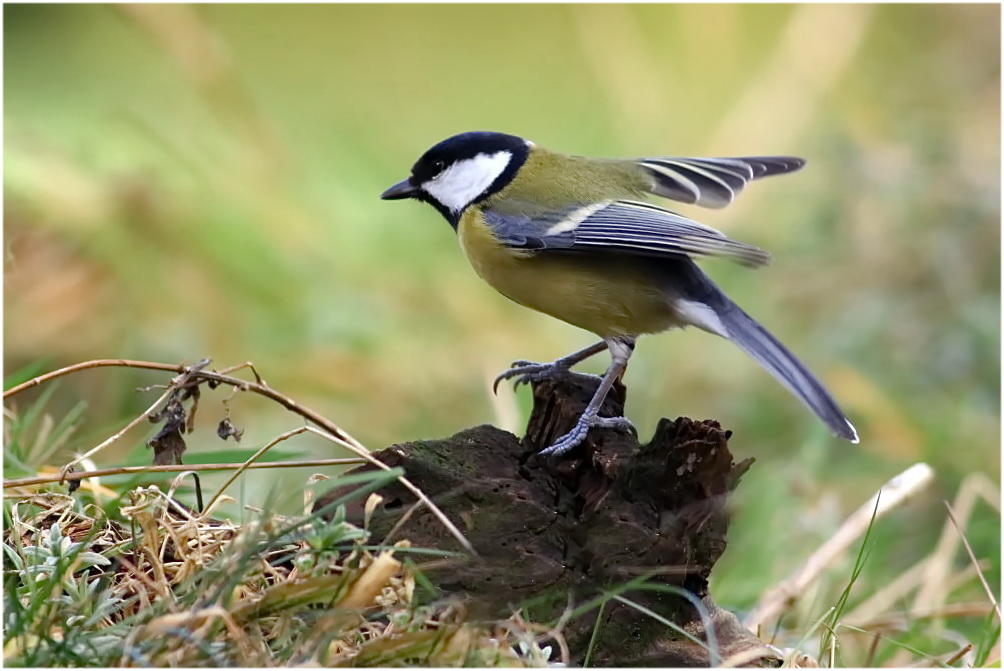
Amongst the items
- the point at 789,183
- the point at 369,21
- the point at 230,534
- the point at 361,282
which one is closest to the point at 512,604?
the point at 230,534

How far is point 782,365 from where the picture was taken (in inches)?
92.9

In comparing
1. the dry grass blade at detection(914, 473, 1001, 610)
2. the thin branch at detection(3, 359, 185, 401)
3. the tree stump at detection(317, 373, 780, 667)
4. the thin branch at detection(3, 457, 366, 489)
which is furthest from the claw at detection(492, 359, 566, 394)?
the dry grass blade at detection(914, 473, 1001, 610)

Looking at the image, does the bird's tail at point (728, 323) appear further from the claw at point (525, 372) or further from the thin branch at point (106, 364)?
the thin branch at point (106, 364)

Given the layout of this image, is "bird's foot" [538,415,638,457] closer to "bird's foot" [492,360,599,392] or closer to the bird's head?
"bird's foot" [492,360,599,392]

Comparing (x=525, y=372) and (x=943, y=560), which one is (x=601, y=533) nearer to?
(x=525, y=372)

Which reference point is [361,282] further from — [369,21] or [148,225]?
[369,21]

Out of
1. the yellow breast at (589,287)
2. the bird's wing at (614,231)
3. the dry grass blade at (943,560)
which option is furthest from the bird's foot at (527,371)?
the dry grass blade at (943,560)

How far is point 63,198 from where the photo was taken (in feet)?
15.4

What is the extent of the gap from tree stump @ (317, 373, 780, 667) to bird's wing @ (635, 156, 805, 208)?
1102 mm

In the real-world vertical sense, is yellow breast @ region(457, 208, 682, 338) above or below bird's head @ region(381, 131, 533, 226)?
below

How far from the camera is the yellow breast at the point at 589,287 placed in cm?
253

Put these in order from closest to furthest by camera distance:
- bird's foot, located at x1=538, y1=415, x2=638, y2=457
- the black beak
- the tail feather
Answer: bird's foot, located at x1=538, y1=415, x2=638, y2=457
the tail feather
the black beak

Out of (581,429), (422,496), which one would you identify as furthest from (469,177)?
(422,496)

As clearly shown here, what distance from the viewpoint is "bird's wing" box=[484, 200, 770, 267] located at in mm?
2312
